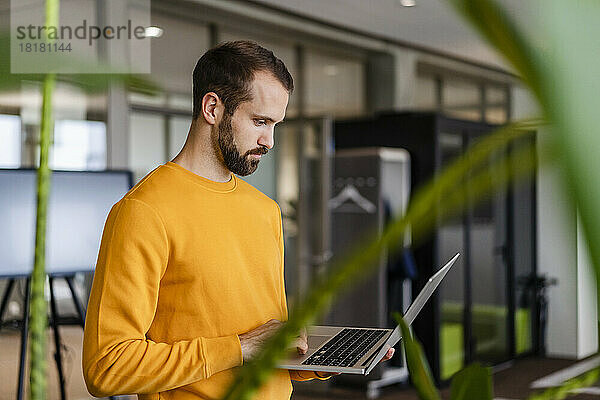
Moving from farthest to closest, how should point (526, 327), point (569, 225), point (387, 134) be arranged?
1. point (526, 327)
2. point (387, 134)
3. point (569, 225)

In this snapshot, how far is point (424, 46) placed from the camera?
6.77m

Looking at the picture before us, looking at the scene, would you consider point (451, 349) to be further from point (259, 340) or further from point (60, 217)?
point (259, 340)

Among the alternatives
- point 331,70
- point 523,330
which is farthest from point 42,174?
point 523,330

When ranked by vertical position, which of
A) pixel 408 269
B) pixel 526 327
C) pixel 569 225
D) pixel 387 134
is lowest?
pixel 526 327

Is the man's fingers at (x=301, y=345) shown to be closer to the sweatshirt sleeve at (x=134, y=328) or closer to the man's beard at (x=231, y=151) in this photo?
the sweatshirt sleeve at (x=134, y=328)

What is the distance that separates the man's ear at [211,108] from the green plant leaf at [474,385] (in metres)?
0.90

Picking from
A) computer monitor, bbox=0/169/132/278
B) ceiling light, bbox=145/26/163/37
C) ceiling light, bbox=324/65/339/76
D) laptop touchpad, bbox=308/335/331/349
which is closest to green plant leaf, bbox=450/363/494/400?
laptop touchpad, bbox=308/335/331/349

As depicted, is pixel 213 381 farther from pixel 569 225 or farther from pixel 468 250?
pixel 468 250

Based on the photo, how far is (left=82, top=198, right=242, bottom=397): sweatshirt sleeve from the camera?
1038 millimetres

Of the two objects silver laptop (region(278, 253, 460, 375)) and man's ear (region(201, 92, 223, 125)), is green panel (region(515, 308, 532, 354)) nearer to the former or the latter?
silver laptop (region(278, 253, 460, 375))

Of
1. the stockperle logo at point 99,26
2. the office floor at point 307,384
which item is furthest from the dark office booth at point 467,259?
the stockperle logo at point 99,26

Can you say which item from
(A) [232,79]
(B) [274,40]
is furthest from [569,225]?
(B) [274,40]

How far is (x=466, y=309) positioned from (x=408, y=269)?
2.68 feet

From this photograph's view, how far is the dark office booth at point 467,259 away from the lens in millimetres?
5250
